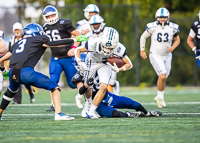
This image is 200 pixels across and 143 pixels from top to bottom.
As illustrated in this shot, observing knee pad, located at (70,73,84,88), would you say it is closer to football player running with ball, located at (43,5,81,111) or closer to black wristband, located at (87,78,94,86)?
football player running with ball, located at (43,5,81,111)

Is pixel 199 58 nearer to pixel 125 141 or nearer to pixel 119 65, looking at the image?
pixel 119 65

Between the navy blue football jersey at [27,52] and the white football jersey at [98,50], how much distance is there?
2.13 feet

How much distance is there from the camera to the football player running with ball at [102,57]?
20.9 feet

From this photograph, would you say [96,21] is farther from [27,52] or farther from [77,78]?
[27,52]

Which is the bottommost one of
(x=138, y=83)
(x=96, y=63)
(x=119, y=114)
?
(x=138, y=83)

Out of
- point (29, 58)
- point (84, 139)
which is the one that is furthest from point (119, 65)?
point (84, 139)

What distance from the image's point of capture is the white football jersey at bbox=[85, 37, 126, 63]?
6.52 m

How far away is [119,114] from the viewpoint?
667 cm

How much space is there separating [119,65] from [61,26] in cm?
238

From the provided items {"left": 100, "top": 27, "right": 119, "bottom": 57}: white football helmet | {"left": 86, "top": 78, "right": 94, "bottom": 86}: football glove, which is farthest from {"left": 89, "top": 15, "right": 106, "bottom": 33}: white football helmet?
{"left": 86, "top": 78, "right": 94, "bottom": 86}: football glove

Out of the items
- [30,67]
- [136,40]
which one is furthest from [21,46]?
[136,40]

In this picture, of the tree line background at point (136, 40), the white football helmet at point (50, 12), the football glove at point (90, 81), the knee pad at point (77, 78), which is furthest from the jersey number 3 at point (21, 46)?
the tree line background at point (136, 40)

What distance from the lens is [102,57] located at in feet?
22.1

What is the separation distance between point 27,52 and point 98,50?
102 centimetres
